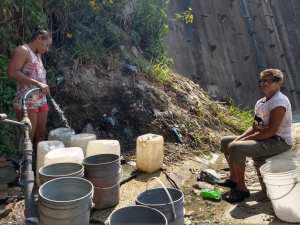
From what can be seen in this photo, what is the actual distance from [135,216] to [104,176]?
1.19 metres

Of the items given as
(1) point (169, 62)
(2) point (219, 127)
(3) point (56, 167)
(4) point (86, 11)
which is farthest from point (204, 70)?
(3) point (56, 167)

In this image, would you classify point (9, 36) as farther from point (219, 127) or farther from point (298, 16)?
point (298, 16)

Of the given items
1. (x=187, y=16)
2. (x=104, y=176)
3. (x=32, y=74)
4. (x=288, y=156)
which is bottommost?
(x=288, y=156)

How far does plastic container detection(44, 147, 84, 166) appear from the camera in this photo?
15.5ft

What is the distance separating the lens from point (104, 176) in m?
4.61

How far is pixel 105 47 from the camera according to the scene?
7.85m

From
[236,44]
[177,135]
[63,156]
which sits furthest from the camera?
[236,44]

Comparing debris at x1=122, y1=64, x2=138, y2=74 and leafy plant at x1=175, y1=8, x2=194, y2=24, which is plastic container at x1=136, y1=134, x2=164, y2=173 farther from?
leafy plant at x1=175, y1=8, x2=194, y2=24

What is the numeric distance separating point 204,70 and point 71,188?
8.79 metres

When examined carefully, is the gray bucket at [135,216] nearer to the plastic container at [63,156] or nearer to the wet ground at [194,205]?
the wet ground at [194,205]

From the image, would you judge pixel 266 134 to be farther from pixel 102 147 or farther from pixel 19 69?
pixel 19 69

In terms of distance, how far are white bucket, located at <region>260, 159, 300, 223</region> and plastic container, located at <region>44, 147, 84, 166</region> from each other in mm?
2024

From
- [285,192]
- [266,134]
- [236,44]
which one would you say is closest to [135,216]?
[285,192]

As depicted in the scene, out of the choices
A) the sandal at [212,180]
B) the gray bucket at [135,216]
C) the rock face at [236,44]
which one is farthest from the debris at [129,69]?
the gray bucket at [135,216]
